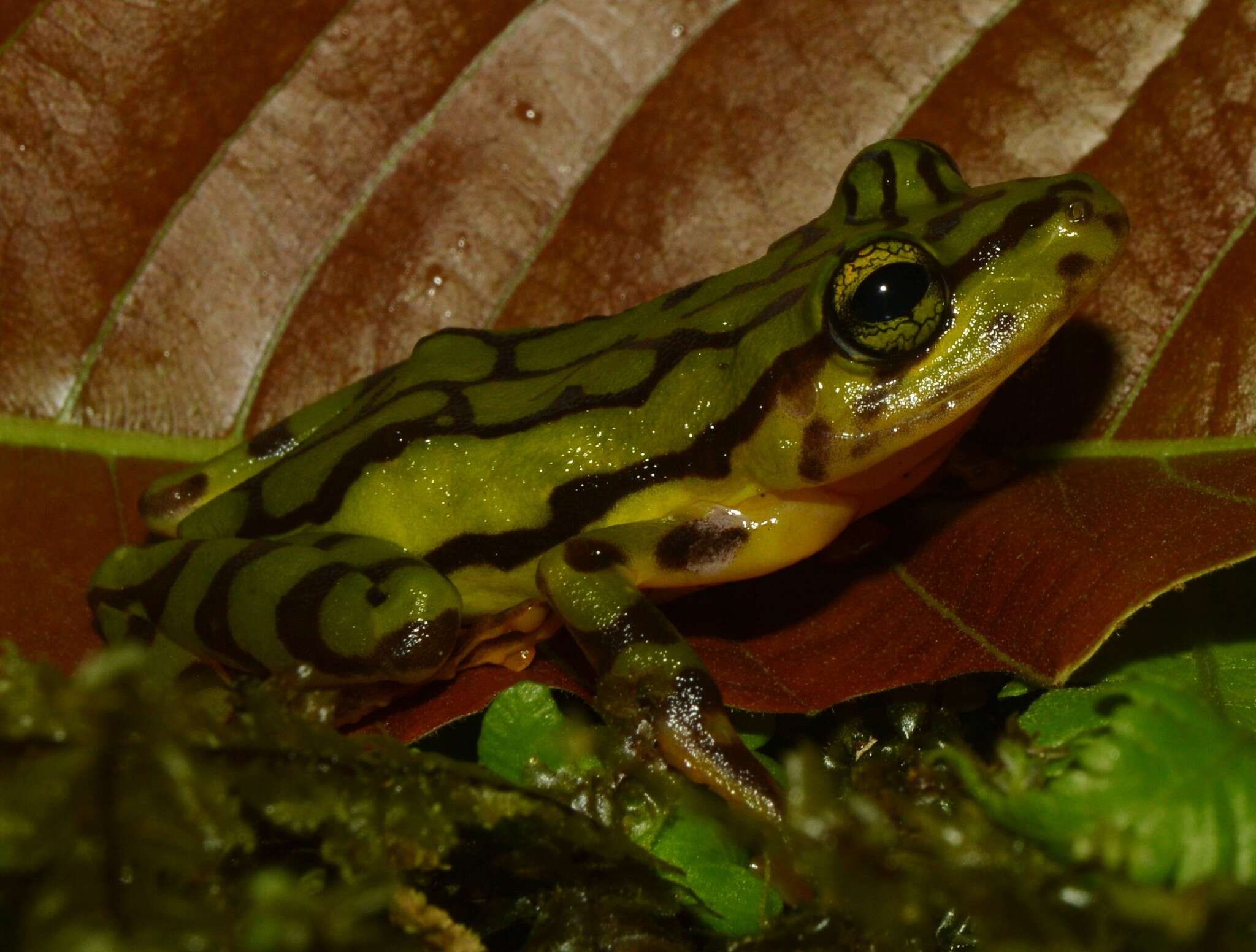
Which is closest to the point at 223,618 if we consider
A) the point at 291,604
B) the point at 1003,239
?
the point at 291,604

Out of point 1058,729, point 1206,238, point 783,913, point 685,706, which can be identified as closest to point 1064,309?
point 1206,238

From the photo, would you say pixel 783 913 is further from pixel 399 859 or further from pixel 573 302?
pixel 573 302

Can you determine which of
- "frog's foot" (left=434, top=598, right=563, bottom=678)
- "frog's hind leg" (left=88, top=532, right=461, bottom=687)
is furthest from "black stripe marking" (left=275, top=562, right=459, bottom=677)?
"frog's foot" (left=434, top=598, right=563, bottom=678)

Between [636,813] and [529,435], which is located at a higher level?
[529,435]

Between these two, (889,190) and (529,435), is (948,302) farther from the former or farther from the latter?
(529,435)

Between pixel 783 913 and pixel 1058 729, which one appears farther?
pixel 1058 729
